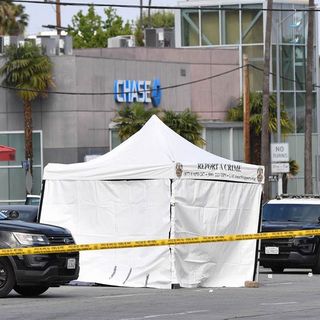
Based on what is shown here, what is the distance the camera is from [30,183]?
169ft

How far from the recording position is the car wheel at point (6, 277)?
62.1ft

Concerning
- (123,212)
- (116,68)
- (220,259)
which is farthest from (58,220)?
(116,68)

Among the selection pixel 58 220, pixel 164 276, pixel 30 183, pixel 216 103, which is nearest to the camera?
pixel 164 276

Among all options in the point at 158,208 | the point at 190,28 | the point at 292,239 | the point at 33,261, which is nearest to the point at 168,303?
the point at 33,261

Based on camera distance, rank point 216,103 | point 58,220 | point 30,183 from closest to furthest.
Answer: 1. point 58,220
2. point 30,183
3. point 216,103

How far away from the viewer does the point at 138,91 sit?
182ft

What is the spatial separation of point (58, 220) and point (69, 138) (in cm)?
2987

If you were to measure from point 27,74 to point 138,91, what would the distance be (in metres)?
5.53

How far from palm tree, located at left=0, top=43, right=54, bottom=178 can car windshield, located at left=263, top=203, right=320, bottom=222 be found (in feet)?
81.5

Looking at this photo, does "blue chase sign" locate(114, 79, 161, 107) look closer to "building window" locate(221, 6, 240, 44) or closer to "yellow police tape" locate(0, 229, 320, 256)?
"building window" locate(221, 6, 240, 44)

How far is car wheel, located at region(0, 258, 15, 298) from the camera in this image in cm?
1894

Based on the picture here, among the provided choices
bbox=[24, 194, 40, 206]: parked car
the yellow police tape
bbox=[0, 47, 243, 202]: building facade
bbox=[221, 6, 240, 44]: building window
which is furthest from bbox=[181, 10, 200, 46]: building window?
the yellow police tape

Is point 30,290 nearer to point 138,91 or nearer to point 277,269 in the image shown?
point 277,269

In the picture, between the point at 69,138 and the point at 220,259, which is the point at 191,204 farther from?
the point at 69,138
